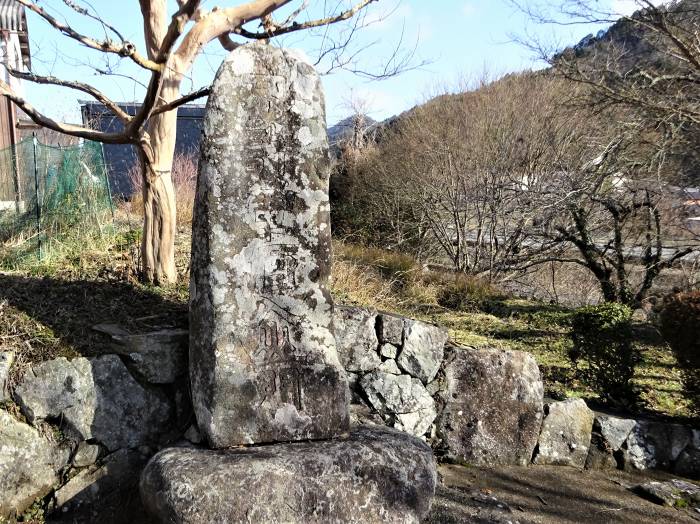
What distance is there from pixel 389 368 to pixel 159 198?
220cm

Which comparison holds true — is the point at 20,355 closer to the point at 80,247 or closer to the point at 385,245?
the point at 80,247

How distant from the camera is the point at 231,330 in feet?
9.95

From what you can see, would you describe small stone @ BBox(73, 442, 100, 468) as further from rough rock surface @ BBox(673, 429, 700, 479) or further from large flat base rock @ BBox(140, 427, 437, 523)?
rough rock surface @ BBox(673, 429, 700, 479)

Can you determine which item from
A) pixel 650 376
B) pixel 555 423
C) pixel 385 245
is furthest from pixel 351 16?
pixel 385 245

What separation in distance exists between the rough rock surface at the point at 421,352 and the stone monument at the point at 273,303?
0.86 meters

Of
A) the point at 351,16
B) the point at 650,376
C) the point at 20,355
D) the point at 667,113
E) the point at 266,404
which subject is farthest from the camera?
the point at 667,113

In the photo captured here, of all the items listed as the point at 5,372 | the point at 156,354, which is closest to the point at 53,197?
the point at 5,372

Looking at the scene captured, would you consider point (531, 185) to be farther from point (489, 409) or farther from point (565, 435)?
point (489, 409)

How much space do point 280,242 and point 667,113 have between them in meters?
5.57

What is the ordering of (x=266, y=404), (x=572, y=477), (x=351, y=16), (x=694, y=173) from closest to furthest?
(x=266, y=404)
(x=572, y=477)
(x=351, y=16)
(x=694, y=173)

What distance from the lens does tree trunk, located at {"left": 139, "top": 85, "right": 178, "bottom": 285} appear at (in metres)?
4.24

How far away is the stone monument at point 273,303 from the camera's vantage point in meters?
2.86

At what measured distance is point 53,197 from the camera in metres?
5.22

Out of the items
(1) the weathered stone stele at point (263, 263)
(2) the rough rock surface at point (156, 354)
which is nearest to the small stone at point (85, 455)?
(2) the rough rock surface at point (156, 354)
